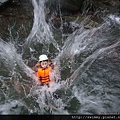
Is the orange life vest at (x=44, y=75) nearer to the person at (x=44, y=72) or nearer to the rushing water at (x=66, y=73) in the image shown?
the person at (x=44, y=72)

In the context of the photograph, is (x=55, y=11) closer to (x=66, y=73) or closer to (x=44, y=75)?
(x=66, y=73)

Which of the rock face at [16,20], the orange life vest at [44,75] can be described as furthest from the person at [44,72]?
the rock face at [16,20]

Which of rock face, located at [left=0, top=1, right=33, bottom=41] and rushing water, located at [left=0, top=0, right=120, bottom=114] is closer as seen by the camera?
rushing water, located at [left=0, top=0, right=120, bottom=114]

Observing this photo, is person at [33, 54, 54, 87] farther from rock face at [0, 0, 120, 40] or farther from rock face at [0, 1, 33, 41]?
rock face at [0, 0, 120, 40]

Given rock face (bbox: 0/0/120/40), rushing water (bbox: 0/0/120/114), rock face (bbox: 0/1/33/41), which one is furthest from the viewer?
rock face (bbox: 0/0/120/40)

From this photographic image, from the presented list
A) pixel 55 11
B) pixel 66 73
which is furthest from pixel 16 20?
pixel 66 73

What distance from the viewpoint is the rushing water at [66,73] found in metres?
7.32

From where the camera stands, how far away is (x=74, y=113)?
278 inches

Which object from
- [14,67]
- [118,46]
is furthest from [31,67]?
[118,46]

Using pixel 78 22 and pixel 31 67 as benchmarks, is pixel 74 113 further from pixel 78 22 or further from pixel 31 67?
pixel 78 22

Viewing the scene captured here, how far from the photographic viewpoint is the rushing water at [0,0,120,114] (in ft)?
24.0

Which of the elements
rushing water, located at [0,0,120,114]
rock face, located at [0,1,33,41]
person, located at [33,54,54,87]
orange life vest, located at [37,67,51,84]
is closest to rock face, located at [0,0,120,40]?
rock face, located at [0,1,33,41]

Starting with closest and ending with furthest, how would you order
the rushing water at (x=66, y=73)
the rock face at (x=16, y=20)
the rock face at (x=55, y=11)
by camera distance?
the rushing water at (x=66, y=73) < the rock face at (x=16, y=20) < the rock face at (x=55, y=11)

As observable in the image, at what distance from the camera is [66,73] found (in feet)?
28.1
